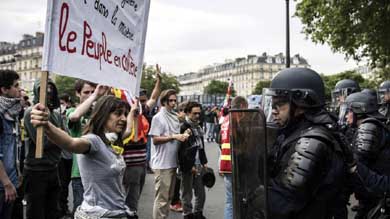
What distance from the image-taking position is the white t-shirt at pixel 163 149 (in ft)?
21.6

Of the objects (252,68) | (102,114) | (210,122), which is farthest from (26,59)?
(102,114)

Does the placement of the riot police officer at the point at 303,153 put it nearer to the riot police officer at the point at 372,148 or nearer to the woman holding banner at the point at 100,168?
the woman holding banner at the point at 100,168

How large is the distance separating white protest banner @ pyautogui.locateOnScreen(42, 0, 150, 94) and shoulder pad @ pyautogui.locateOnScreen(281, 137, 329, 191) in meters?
1.39

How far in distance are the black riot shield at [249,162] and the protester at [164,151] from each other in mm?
3490

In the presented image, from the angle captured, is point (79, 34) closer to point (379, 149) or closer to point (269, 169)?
point (269, 169)

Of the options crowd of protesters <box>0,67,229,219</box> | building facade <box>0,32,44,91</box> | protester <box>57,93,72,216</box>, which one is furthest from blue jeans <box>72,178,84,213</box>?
building facade <box>0,32,44,91</box>

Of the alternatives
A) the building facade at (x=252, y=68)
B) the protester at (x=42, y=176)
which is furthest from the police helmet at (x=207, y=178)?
the building facade at (x=252, y=68)

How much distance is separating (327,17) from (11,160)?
14089 millimetres

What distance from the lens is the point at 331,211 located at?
10.1 ft

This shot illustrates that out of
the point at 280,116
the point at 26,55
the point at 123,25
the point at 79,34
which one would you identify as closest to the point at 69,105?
the point at 123,25

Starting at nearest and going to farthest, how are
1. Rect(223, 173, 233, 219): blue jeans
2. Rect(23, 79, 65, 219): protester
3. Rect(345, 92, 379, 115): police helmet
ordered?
Rect(23, 79, 65, 219): protester
Rect(345, 92, 379, 115): police helmet
Rect(223, 173, 233, 219): blue jeans

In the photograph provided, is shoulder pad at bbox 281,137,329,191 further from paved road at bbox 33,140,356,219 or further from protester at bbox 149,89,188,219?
paved road at bbox 33,140,356,219

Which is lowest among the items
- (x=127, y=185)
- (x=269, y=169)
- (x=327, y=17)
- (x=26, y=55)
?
(x=127, y=185)

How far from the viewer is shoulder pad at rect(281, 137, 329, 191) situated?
266 cm
